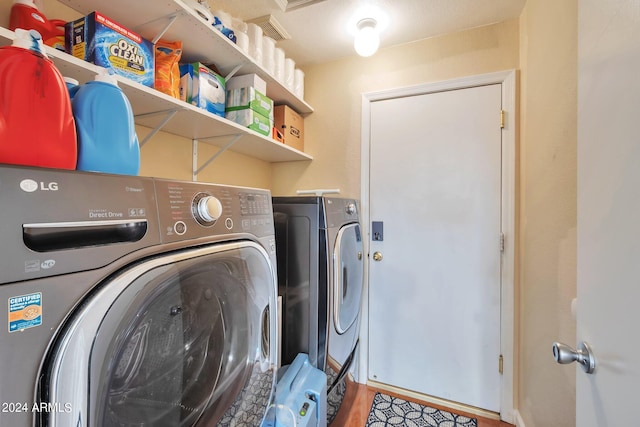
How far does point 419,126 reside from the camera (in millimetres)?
1943

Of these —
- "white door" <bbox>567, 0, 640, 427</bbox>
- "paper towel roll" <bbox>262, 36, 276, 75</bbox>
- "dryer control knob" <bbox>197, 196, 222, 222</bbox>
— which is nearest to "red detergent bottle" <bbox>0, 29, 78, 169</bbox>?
"dryer control knob" <bbox>197, 196, 222, 222</bbox>

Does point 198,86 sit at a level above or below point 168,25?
below

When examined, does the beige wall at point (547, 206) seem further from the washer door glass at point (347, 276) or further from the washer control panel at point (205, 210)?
the washer control panel at point (205, 210)

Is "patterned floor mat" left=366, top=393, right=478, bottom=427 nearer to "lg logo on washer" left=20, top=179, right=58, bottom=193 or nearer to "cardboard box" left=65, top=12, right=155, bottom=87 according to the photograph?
"lg logo on washer" left=20, top=179, right=58, bottom=193

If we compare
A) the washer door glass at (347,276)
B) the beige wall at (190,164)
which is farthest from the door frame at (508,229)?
the beige wall at (190,164)

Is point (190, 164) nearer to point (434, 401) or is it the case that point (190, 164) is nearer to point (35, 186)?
point (35, 186)

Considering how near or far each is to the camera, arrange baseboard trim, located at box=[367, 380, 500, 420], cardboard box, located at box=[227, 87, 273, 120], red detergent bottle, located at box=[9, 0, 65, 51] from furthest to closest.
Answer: baseboard trim, located at box=[367, 380, 500, 420], cardboard box, located at box=[227, 87, 273, 120], red detergent bottle, located at box=[9, 0, 65, 51]

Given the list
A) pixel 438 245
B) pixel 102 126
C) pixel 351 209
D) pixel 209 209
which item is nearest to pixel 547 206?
pixel 438 245

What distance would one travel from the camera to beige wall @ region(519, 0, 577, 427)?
106cm

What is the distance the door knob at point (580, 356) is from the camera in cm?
60

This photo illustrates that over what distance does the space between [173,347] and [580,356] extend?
98cm

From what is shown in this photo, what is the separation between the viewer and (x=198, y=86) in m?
1.31

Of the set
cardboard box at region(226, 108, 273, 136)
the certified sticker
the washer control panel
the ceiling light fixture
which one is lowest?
the certified sticker

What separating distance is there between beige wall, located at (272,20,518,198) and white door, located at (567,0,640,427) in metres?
1.30
